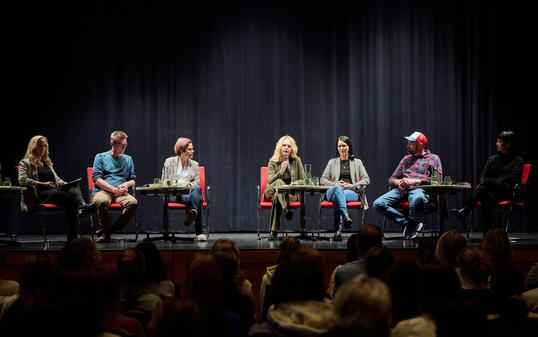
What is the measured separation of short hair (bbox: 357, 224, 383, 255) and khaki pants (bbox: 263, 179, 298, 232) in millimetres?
2900

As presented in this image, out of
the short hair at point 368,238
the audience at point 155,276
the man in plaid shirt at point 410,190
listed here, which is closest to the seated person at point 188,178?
the man in plaid shirt at point 410,190

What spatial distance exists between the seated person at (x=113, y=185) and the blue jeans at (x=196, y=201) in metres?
0.48

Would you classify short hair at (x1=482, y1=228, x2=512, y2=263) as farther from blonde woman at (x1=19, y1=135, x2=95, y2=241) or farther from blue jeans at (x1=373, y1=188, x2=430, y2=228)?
blonde woman at (x1=19, y1=135, x2=95, y2=241)

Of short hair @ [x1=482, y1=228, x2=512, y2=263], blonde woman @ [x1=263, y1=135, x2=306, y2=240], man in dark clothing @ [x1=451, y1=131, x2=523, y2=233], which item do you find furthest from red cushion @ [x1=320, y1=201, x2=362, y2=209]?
short hair @ [x1=482, y1=228, x2=512, y2=263]

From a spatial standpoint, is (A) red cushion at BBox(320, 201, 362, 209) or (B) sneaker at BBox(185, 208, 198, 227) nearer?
(B) sneaker at BBox(185, 208, 198, 227)

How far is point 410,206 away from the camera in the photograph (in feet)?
19.6

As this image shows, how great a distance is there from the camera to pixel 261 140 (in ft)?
26.0

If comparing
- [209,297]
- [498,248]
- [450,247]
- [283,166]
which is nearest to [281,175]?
[283,166]

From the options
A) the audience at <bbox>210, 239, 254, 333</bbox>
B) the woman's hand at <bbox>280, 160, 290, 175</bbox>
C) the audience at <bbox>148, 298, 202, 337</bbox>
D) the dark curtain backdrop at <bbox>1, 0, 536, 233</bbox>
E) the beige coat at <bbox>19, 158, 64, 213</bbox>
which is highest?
the dark curtain backdrop at <bbox>1, 0, 536, 233</bbox>

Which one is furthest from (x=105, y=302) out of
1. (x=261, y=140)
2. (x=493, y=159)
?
(x=261, y=140)

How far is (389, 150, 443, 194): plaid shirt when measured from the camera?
6.23m

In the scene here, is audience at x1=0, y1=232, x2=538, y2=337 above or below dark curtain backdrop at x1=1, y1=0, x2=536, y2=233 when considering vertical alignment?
below

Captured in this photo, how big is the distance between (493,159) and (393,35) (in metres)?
2.47

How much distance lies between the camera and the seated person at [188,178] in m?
Result: 6.04
